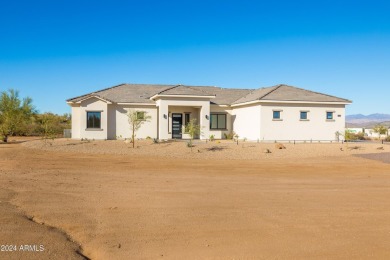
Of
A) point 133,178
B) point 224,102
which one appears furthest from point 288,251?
point 224,102

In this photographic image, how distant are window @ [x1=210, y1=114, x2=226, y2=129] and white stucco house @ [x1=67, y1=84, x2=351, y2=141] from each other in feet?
2.41

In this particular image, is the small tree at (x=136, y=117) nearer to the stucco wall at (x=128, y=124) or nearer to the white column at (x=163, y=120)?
the stucco wall at (x=128, y=124)

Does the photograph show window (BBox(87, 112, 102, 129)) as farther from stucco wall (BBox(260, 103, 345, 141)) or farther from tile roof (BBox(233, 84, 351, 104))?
stucco wall (BBox(260, 103, 345, 141))

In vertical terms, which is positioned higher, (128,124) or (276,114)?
(276,114)

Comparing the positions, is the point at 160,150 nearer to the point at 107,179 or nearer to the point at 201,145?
the point at 201,145

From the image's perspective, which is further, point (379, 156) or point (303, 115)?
point (303, 115)

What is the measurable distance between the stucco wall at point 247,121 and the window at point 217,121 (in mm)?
962

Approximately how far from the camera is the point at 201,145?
2508 centimetres

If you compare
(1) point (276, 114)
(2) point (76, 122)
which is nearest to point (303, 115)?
(1) point (276, 114)

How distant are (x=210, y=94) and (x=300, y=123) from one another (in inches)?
316

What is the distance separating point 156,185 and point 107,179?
2242 mm

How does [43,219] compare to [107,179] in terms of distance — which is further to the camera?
[107,179]

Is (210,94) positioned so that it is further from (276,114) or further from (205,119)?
(276,114)

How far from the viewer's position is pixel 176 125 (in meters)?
31.9
